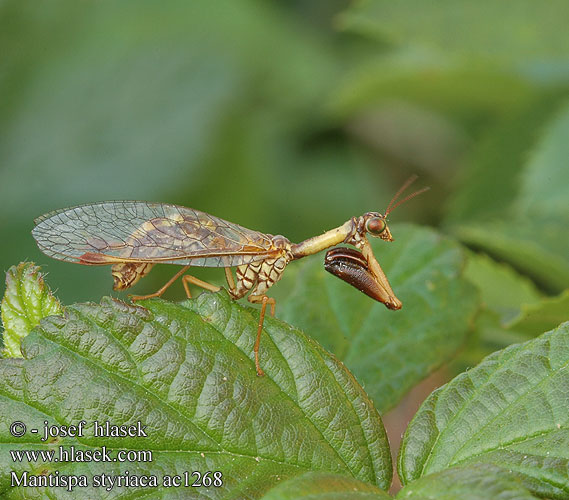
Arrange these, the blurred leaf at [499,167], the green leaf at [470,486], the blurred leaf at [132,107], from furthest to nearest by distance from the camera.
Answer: the blurred leaf at [132,107]
the blurred leaf at [499,167]
the green leaf at [470,486]

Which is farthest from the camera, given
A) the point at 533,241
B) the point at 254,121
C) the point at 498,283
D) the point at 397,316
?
the point at 254,121

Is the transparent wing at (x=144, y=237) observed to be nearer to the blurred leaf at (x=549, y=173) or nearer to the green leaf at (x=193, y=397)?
the green leaf at (x=193, y=397)

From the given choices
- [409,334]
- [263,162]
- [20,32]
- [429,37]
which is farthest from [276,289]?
[20,32]

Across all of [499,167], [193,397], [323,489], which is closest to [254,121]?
[499,167]

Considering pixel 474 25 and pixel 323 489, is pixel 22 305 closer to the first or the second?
pixel 323 489

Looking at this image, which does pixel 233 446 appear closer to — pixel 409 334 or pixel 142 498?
pixel 142 498

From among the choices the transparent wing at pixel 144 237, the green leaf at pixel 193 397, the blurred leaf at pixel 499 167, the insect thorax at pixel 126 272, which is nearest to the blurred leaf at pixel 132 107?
the blurred leaf at pixel 499 167

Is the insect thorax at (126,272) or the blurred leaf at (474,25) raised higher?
the blurred leaf at (474,25)
